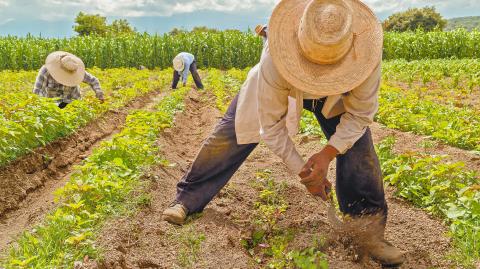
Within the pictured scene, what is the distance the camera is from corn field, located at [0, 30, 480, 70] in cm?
2391

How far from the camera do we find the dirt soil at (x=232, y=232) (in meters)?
3.15

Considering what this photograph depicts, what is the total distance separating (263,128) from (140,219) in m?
1.36

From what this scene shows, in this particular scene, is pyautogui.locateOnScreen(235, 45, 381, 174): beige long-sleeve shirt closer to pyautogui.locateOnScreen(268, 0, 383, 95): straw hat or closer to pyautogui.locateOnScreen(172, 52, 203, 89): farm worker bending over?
pyautogui.locateOnScreen(268, 0, 383, 95): straw hat

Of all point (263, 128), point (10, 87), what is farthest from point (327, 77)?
point (10, 87)

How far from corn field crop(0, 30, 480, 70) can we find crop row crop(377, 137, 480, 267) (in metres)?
21.0

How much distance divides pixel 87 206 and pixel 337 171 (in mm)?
1897

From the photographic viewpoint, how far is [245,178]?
5121 mm

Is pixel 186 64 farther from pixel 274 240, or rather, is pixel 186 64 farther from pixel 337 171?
pixel 337 171

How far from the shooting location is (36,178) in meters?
5.59

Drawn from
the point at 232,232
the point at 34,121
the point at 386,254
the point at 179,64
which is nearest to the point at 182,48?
the point at 179,64

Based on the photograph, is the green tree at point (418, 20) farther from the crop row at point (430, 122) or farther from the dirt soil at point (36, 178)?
the dirt soil at point (36, 178)

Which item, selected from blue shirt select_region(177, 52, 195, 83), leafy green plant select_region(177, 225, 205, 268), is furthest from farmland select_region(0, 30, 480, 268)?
blue shirt select_region(177, 52, 195, 83)

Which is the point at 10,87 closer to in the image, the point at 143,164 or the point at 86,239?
the point at 143,164

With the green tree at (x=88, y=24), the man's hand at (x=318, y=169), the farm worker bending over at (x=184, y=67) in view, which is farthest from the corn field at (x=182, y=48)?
the green tree at (x=88, y=24)
